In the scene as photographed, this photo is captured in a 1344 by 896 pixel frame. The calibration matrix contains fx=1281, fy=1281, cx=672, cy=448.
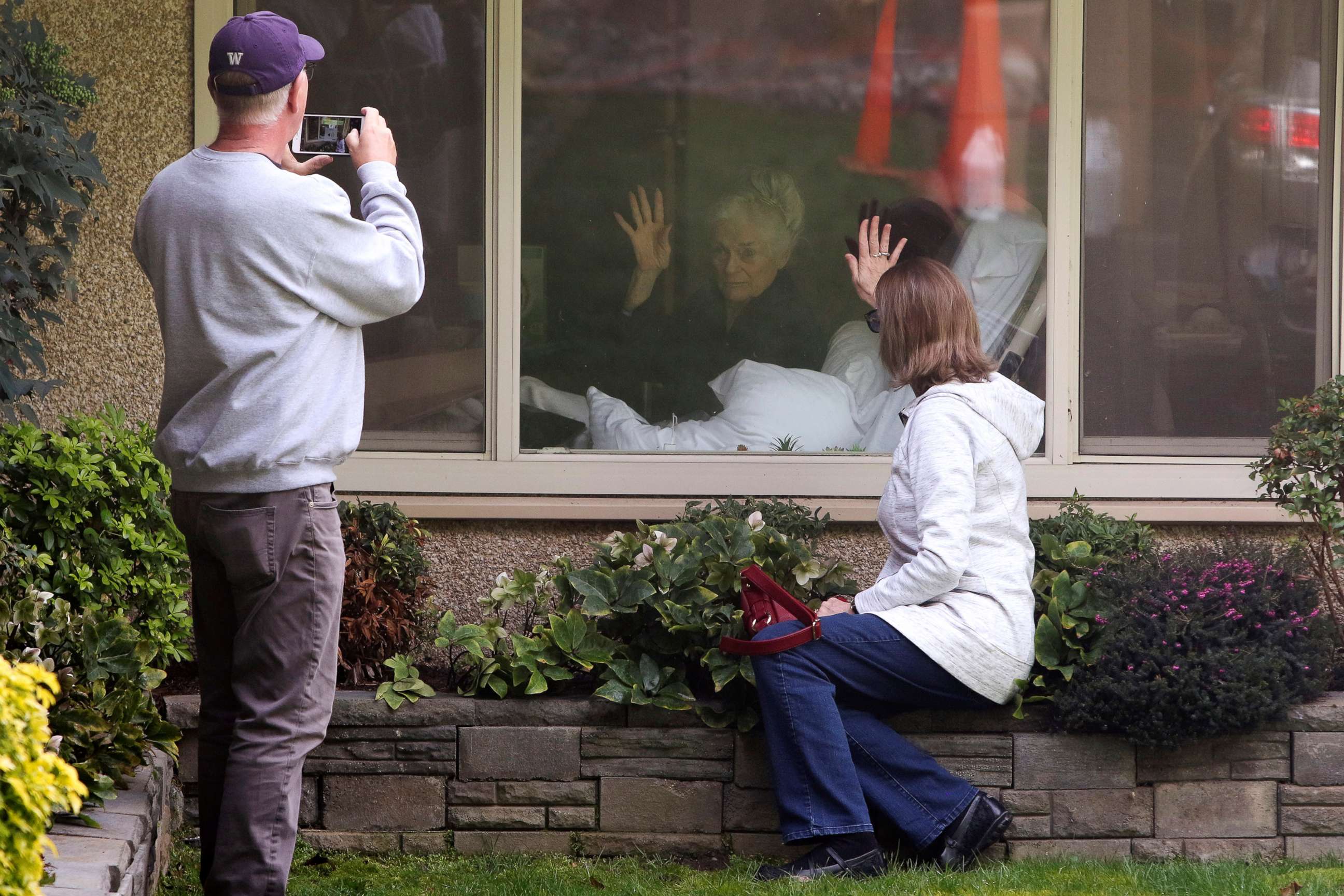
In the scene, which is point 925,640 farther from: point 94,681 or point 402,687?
point 94,681

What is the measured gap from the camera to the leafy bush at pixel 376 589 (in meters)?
3.66

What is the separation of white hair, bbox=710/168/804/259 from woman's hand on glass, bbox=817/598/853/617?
5.75ft

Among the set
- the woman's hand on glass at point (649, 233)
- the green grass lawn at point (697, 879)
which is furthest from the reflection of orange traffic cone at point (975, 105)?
the green grass lawn at point (697, 879)

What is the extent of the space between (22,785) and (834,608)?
2.17 metres

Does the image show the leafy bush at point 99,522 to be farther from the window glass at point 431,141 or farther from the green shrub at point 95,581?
the window glass at point 431,141

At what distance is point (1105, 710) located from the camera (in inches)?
131

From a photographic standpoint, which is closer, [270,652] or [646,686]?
[270,652]

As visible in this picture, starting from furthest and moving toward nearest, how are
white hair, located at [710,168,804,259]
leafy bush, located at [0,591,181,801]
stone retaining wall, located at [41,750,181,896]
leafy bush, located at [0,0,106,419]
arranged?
white hair, located at [710,168,804,259] < leafy bush, located at [0,0,106,419] < leafy bush, located at [0,591,181,801] < stone retaining wall, located at [41,750,181,896]

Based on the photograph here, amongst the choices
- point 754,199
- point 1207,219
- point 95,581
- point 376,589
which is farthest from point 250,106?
point 1207,219

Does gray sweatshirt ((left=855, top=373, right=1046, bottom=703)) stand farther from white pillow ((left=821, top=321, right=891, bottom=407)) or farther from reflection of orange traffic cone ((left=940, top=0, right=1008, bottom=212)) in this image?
reflection of orange traffic cone ((left=940, top=0, right=1008, bottom=212))

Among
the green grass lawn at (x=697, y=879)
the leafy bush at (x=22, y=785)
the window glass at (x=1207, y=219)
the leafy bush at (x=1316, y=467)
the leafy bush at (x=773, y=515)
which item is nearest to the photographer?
the leafy bush at (x=22, y=785)

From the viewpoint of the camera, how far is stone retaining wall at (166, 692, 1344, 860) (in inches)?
135

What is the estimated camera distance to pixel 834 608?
3.43 meters

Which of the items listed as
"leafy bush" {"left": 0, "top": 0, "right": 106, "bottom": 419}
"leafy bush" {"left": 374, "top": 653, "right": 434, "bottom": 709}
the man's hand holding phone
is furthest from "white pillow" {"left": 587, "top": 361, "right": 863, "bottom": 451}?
the man's hand holding phone
